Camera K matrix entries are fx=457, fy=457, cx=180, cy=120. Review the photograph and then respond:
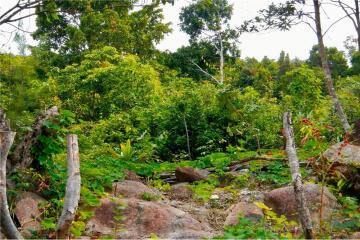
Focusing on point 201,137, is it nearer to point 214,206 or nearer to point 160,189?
point 160,189

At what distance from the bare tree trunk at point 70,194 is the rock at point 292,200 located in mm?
2939

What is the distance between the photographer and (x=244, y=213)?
226 inches

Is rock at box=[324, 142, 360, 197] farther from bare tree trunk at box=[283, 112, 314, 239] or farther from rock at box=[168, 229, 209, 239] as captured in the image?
rock at box=[168, 229, 209, 239]

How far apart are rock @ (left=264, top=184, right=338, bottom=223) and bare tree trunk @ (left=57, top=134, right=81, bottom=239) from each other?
2.94m

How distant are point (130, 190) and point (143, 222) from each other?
112 cm

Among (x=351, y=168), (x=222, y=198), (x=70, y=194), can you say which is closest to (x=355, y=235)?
(x=351, y=168)

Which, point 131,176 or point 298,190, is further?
point 131,176

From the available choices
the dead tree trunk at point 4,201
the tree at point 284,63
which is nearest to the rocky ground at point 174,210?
the dead tree trunk at point 4,201

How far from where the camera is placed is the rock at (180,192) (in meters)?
7.31

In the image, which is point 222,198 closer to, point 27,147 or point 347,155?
point 347,155

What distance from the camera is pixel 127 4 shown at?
5.25 metres

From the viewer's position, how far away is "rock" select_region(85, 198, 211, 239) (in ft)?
17.2

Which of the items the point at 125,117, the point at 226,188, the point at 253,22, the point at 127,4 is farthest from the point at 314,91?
the point at 127,4

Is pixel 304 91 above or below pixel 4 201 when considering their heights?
above
